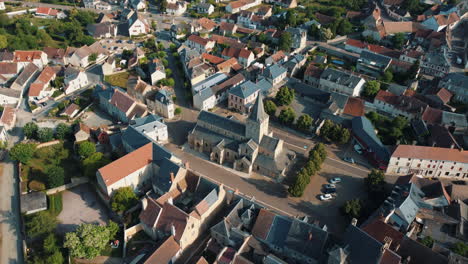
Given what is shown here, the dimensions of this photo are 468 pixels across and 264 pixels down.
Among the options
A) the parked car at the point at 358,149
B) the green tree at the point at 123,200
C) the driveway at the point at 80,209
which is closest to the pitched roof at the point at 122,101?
the driveway at the point at 80,209

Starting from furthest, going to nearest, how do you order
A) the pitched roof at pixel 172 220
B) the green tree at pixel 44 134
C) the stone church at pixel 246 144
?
the green tree at pixel 44 134 < the stone church at pixel 246 144 < the pitched roof at pixel 172 220

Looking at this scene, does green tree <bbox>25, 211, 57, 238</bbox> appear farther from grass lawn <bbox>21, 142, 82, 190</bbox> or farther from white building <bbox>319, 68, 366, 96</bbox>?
white building <bbox>319, 68, 366, 96</bbox>

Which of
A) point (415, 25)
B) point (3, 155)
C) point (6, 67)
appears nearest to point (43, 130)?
point (3, 155)

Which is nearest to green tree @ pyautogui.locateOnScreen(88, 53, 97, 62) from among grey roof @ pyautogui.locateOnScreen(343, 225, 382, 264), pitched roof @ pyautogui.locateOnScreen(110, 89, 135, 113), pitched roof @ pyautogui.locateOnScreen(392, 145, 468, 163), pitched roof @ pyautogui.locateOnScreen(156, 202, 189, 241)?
pitched roof @ pyautogui.locateOnScreen(110, 89, 135, 113)

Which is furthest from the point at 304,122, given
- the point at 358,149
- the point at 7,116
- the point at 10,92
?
the point at 10,92

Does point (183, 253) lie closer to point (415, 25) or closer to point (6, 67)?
point (6, 67)

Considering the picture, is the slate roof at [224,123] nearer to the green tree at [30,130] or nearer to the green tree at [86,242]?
the green tree at [86,242]
